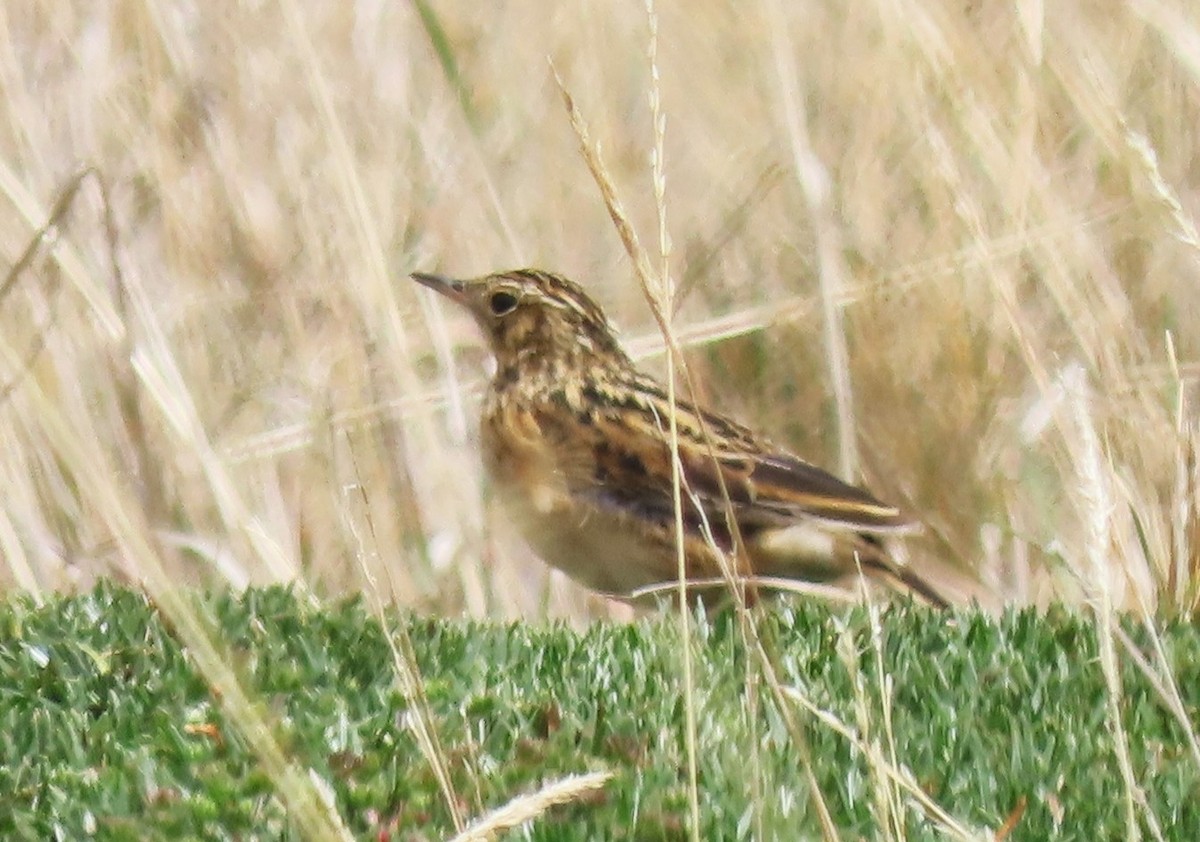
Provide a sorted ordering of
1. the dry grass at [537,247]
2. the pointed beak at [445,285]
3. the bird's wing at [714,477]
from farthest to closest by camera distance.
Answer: the dry grass at [537,247] → the pointed beak at [445,285] → the bird's wing at [714,477]

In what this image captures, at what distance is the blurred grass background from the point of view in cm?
659

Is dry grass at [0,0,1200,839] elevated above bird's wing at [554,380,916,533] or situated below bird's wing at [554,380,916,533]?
above

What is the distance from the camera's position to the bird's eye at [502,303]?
6.45 meters

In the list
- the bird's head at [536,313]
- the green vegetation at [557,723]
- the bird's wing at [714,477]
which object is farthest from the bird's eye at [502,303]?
the green vegetation at [557,723]

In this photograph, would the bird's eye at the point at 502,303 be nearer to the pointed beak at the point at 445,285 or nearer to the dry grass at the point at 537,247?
the pointed beak at the point at 445,285

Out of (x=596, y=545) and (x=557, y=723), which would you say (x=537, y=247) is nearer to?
(x=596, y=545)

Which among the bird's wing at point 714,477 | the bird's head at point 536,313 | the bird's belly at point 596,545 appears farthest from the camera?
the bird's head at point 536,313

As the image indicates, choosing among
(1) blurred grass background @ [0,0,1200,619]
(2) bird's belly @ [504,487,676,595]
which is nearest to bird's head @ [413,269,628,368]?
(1) blurred grass background @ [0,0,1200,619]

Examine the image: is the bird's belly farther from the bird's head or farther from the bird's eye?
the bird's eye

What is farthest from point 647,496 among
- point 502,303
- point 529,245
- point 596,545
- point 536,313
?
point 529,245

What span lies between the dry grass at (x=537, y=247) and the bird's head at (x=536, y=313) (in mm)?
280

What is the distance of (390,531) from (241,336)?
2.78 ft

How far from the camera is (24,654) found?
14.2ft

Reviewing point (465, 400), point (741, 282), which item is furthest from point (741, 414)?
point (465, 400)
